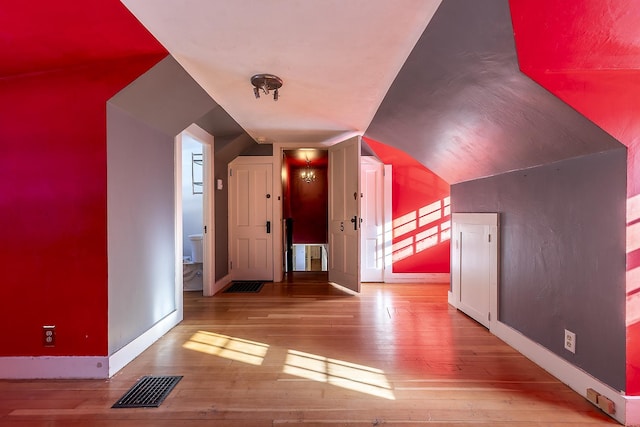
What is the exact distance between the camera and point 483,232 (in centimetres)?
280

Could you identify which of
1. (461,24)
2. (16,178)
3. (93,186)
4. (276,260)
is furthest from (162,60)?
(276,260)

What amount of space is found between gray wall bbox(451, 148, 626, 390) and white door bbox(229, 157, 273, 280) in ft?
10.2

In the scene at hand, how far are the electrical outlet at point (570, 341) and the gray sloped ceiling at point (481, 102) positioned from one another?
3.53 ft

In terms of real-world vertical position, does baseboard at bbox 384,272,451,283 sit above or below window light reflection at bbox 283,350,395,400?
above

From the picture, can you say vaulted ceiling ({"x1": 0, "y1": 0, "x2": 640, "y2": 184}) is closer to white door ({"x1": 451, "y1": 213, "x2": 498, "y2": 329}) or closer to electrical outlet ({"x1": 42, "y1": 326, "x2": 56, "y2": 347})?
white door ({"x1": 451, "y1": 213, "x2": 498, "y2": 329})

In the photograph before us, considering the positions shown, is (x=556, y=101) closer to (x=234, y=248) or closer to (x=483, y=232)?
(x=483, y=232)

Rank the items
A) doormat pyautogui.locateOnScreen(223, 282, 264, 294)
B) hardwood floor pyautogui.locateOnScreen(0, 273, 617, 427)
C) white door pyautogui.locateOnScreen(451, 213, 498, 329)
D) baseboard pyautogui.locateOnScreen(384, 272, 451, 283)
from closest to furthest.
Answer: hardwood floor pyautogui.locateOnScreen(0, 273, 617, 427)
white door pyautogui.locateOnScreen(451, 213, 498, 329)
doormat pyautogui.locateOnScreen(223, 282, 264, 294)
baseboard pyautogui.locateOnScreen(384, 272, 451, 283)

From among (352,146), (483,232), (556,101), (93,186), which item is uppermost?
(352,146)

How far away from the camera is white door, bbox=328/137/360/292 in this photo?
13.0ft

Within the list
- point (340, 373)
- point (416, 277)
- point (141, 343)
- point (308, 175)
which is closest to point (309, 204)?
point (308, 175)

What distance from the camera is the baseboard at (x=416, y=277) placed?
14.8 ft

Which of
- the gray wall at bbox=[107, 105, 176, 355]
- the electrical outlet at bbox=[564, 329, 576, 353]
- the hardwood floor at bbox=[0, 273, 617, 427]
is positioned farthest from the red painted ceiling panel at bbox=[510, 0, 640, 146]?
the gray wall at bbox=[107, 105, 176, 355]

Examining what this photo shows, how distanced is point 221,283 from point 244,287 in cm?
32

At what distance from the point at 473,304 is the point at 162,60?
3.30 m
